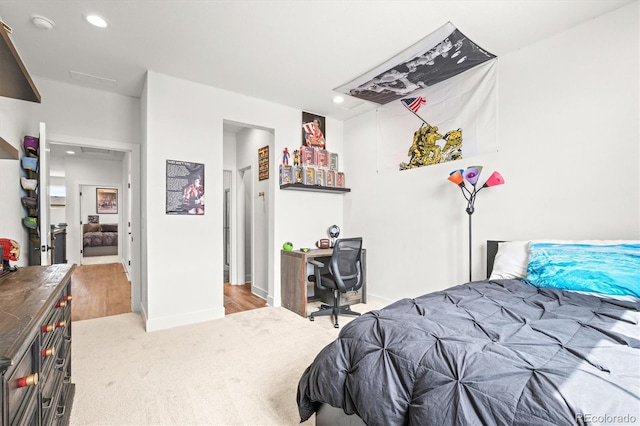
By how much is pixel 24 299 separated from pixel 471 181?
3148 mm

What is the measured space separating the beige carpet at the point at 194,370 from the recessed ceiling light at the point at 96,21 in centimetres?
268

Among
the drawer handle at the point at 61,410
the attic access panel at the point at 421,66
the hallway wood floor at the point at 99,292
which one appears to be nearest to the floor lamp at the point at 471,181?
the attic access panel at the point at 421,66

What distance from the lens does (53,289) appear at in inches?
48.8

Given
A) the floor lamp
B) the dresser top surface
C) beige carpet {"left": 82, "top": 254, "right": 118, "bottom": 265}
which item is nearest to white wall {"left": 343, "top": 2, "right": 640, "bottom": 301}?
the floor lamp

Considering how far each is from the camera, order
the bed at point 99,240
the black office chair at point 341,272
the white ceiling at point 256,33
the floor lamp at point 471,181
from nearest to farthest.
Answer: the white ceiling at point 256,33 < the floor lamp at point 471,181 < the black office chair at point 341,272 < the bed at point 99,240

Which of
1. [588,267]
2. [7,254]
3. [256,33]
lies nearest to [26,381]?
[7,254]

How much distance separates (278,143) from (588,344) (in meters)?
3.59

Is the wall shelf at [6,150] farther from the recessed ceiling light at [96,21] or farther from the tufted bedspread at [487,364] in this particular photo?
the tufted bedspread at [487,364]

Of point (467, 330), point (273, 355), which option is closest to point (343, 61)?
point (467, 330)

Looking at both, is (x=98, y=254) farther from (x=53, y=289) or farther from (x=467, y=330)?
(x=467, y=330)

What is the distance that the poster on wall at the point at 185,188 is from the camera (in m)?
3.28

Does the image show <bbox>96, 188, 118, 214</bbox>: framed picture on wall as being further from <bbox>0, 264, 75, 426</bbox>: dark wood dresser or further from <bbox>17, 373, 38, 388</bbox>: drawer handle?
<bbox>17, 373, 38, 388</bbox>: drawer handle

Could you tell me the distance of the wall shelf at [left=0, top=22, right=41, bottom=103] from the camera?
1.37 metres

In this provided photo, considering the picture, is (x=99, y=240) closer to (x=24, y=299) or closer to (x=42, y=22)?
(x=42, y=22)
